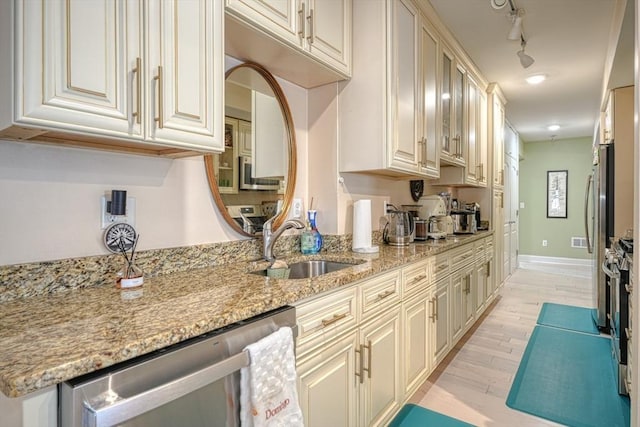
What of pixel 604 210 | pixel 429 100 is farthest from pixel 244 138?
pixel 604 210

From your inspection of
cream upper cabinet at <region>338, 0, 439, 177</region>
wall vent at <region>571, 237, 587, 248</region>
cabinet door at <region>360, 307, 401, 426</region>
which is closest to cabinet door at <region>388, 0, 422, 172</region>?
cream upper cabinet at <region>338, 0, 439, 177</region>

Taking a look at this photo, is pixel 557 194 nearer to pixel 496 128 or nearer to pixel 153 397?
pixel 496 128

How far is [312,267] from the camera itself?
1.90 metres

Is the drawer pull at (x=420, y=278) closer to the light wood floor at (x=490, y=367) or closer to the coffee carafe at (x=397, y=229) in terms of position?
the coffee carafe at (x=397, y=229)

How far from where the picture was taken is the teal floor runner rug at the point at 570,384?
6.49 feet

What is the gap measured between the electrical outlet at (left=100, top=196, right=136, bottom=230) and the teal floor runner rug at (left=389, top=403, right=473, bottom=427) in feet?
5.26

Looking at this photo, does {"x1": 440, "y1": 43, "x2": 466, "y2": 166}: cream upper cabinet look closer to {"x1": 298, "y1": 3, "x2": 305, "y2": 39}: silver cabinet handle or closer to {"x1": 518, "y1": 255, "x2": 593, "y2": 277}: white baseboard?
{"x1": 298, "y1": 3, "x2": 305, "y2": 39}: silver cabinet handle

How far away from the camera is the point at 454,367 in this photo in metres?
2.54

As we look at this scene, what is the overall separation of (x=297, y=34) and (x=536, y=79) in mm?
3292

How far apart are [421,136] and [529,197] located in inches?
239

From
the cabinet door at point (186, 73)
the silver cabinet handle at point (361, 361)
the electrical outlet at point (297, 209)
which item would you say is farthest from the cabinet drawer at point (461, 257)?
the cabinet door at point (186, 73)

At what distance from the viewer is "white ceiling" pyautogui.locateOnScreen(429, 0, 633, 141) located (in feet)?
8.14

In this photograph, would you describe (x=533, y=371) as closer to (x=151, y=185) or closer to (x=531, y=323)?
(x=531, y=323)

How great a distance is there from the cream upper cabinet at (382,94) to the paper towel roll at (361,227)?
0.22 meters
